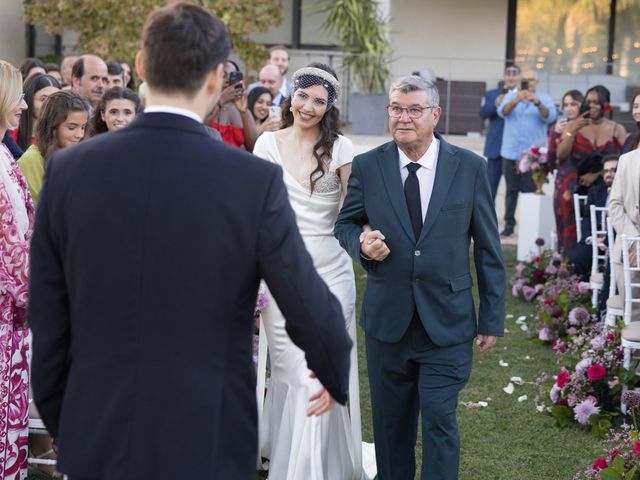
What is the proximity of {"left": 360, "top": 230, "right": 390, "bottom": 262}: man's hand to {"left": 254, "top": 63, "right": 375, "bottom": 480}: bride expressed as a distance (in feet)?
3.24

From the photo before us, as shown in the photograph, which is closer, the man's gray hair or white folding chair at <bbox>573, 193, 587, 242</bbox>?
the man's gray hair

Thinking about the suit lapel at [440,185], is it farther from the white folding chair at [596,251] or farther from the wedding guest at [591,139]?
the wedding guest at [591,139]

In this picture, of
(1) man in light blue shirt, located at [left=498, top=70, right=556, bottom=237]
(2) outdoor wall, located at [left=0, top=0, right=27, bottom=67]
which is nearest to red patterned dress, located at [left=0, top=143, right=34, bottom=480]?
(1) man in light blue shirt, located at [left=498, top=70, right=556, bottom=237]

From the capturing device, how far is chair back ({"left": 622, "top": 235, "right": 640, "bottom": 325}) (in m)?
7.21

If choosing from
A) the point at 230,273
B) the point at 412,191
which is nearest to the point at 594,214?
the point at 412,191

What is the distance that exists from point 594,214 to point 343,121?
1077cm

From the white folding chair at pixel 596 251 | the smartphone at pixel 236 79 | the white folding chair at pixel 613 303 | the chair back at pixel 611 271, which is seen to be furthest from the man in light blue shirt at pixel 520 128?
the smartphone at pixel 236 79

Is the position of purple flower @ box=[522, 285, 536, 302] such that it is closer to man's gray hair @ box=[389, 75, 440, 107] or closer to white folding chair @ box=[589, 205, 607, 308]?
white folding chair @ box=[589, 205, 607, 308]

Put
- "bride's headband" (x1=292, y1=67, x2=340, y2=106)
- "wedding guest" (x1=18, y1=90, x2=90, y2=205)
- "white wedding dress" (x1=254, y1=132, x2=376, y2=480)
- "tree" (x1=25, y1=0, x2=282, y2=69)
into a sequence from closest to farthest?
1. "white wedding dress" (x1=254, y1=132, x2=376, y2=480)
2. "wedding guest" (x1=18, y1=90, x2=90, y2=205)
3. "bride's headband" (x1=292, y1=67, x2=340, y2=106)
4. "tree" (x1=25, y1=0, x2=282, y2=69)

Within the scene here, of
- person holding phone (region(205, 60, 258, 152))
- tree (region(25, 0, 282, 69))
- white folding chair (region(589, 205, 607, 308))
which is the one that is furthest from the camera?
tree (region(25, 0, 282, 69))

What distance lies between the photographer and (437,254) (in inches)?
195

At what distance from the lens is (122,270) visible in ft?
8.89

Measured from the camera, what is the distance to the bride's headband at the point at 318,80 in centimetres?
602

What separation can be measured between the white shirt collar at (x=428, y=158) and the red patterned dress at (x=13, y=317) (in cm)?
178
